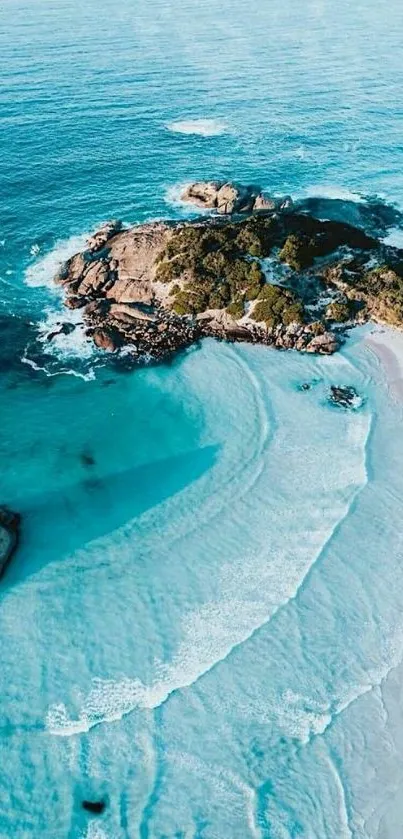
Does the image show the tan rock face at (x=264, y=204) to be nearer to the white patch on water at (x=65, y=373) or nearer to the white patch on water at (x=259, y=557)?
the white patch on water at (x=259, y=557)

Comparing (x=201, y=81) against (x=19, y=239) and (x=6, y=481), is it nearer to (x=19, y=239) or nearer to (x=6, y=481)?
(x=19, y=239)

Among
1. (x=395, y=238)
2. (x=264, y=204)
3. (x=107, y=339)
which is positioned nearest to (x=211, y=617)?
(x=107, y=339)

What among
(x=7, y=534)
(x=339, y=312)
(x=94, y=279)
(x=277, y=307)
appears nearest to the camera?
(x=7, y=534)

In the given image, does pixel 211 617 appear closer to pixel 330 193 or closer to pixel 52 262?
pixel 52 262

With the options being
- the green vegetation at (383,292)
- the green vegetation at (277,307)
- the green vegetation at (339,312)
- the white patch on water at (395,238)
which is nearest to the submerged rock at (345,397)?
the green vegetation at (277,307)

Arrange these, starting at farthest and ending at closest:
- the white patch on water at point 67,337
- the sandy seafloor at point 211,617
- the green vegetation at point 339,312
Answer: the green vegetation at point 339,312 → the white patch on water at point 67,337 → the sandy seafloor at point 211,617

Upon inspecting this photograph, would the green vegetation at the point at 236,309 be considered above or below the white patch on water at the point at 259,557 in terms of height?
above

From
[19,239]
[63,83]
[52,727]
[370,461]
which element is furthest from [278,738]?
[63,83]
